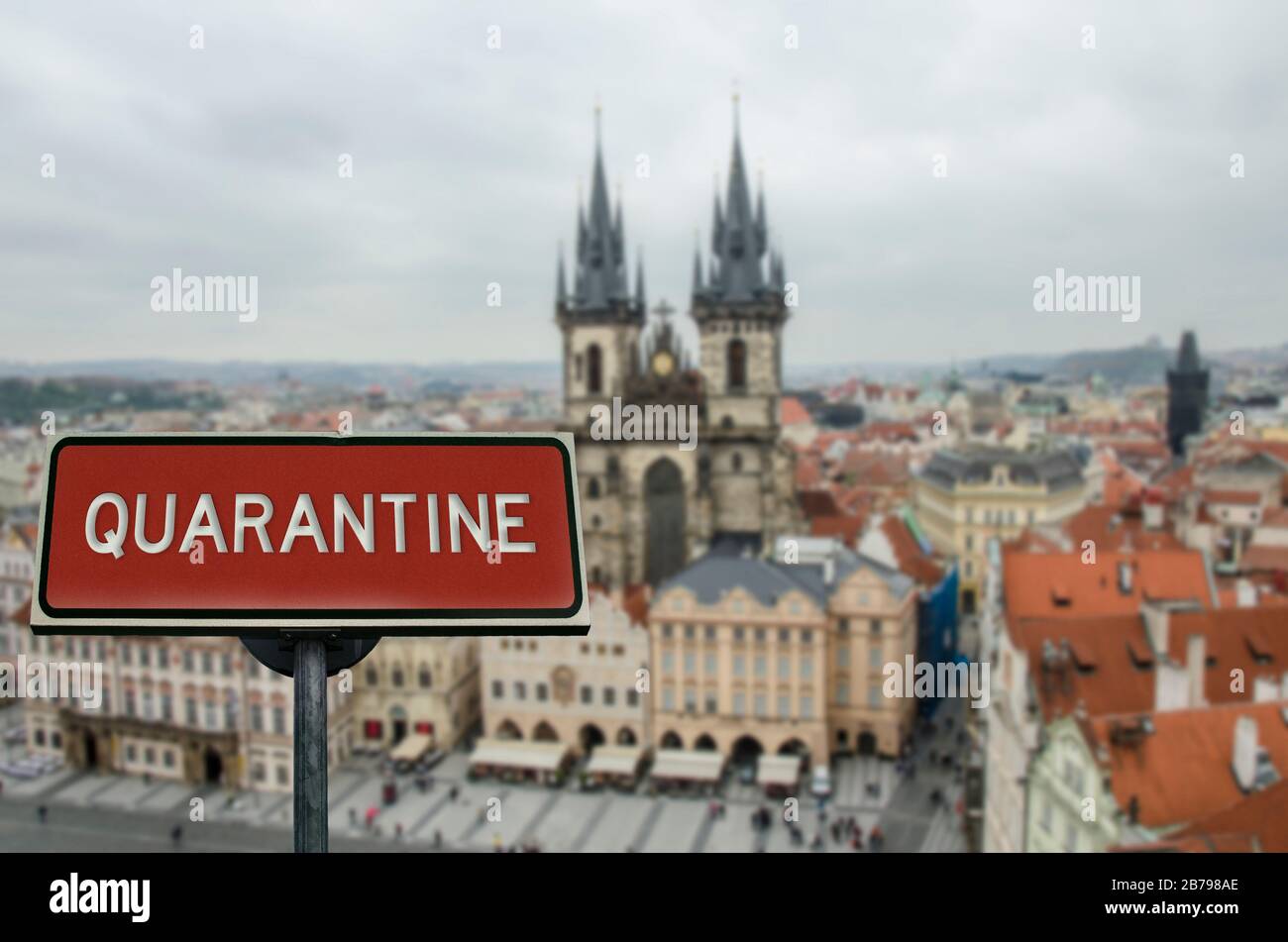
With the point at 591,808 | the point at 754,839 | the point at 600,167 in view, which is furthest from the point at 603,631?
the point at 600,167

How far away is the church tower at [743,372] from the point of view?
4697cm

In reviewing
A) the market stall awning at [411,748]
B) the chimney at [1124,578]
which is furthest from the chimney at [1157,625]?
the market stall awning at [411,748]

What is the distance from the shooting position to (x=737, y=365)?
156ft

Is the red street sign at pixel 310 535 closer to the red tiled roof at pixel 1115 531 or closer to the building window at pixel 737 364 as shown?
the red tiled roof at pixel 1115 531

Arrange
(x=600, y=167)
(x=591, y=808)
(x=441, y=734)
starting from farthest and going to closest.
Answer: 1. (x=600, y=167)
2. (x=441, y=734)
3. (x=591, y=808)

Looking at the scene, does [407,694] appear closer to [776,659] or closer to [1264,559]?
[776,659]

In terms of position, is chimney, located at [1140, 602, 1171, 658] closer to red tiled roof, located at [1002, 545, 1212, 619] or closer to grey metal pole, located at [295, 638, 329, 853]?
red tiled roof, located at [1002, 545, 1212, 619]

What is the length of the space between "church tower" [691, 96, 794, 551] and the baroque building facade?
0.14ft

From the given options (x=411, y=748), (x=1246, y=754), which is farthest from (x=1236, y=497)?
(x=1246, y=754)

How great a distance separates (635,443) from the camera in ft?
156

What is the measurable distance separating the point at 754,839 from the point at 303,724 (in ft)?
86.2

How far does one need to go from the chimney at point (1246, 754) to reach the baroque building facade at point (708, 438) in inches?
1190

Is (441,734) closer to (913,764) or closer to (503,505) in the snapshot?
(913,764)

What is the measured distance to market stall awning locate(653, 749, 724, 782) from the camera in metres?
32.0
